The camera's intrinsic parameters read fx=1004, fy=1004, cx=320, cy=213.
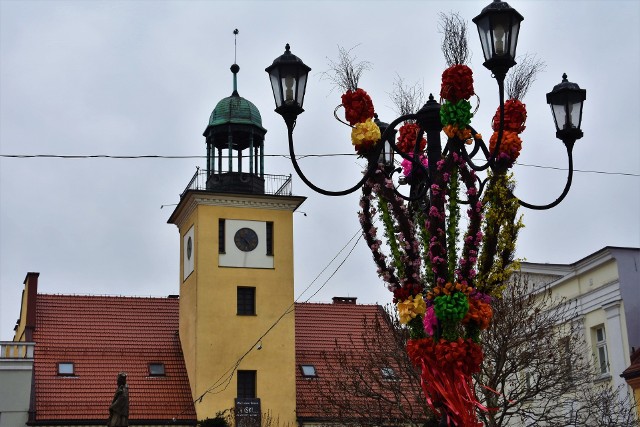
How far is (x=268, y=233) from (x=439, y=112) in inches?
1073


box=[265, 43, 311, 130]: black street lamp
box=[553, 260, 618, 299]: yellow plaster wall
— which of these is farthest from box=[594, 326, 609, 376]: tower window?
box=[265, 43, 311, 130]: black street lamp

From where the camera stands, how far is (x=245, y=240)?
36.5m

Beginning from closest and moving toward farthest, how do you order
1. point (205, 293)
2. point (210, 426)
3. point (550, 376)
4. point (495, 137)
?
point (495, 137) → point (550, 376) → point (210, 426) → point (205, 293)

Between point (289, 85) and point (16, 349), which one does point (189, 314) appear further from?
point (289, 85)

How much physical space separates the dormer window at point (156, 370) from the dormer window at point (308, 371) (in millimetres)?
5185

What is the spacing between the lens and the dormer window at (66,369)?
35.3m

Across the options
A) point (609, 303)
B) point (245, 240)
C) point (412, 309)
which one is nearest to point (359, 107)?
point (412, 309)

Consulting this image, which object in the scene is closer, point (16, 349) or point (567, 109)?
point (567, 109)

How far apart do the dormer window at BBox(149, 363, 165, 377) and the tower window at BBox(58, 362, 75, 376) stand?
2798 millimetres

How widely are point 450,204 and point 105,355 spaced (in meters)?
28.9

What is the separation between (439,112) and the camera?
32.2 feet

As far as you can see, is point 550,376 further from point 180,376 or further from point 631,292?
point 180,376

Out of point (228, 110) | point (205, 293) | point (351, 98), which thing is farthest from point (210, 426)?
point (351, 98)

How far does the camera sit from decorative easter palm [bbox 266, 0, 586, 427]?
9.14 metres
